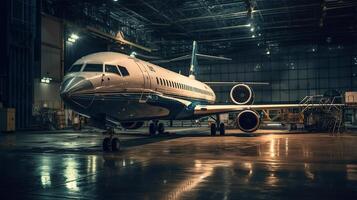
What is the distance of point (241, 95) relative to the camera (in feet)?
85.4

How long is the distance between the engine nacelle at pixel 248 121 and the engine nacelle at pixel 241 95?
3421mm

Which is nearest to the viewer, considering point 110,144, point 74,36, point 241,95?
point 110,144

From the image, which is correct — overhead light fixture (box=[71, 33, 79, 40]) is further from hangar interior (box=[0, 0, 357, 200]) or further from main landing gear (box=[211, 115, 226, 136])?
main landing gear (box=[211, 115, 226, 136])

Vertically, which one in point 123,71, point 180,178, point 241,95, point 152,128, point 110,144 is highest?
point 123,71

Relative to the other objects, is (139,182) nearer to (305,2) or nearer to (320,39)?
(305,2)

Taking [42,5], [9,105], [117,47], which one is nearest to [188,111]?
[9,105]

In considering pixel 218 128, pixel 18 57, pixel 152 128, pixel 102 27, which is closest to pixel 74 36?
pixel 102 27

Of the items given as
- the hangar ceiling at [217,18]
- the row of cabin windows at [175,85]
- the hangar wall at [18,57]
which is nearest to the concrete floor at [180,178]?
the row of cabin windows at [175,85]

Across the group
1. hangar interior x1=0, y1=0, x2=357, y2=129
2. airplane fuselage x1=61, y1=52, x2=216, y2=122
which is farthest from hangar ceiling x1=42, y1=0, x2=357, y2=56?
airplane fuselage x1=61, y1=52, x2=216, y2=122

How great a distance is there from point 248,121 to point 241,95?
12.5ft

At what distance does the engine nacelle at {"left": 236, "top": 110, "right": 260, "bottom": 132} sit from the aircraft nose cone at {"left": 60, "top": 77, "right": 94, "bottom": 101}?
40.1ft

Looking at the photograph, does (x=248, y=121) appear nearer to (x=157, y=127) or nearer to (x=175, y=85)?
(x=175, y=85)

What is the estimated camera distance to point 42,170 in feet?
27.9

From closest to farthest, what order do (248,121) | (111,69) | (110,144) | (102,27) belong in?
(110,144) → (111,69) → (248,121) → (102,27)
